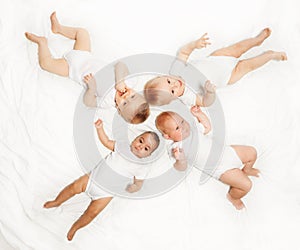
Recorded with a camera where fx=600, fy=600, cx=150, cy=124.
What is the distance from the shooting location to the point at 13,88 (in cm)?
174

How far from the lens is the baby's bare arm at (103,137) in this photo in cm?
172

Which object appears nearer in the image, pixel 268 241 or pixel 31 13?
pixel 268 241

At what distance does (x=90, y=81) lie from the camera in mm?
1740


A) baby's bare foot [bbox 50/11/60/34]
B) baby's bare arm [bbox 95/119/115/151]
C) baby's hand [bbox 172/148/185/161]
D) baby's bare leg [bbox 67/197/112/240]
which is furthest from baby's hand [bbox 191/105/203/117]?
baby's bare foot [bbox 50/11/60/34]

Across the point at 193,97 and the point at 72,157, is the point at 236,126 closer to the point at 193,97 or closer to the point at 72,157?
the point at 193,97

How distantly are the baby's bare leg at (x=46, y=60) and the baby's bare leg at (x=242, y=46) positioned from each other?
45 cm

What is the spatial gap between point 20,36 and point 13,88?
0.53 ft

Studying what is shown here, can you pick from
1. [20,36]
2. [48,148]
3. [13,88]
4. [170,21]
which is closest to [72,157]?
[48,148]

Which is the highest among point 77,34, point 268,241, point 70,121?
point 77,34

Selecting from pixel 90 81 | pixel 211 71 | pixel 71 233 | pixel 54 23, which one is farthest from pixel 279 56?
pixel 71 233

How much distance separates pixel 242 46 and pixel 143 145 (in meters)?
0.42

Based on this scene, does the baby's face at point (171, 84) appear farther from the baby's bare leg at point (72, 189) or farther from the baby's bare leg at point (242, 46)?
the baby's bare leg at point (72, 189)

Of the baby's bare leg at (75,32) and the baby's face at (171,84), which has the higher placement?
the baby's bare leg at (75,32)

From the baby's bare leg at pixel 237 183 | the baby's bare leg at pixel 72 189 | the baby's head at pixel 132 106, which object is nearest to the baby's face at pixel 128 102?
the baby's head at pixel 132 106
